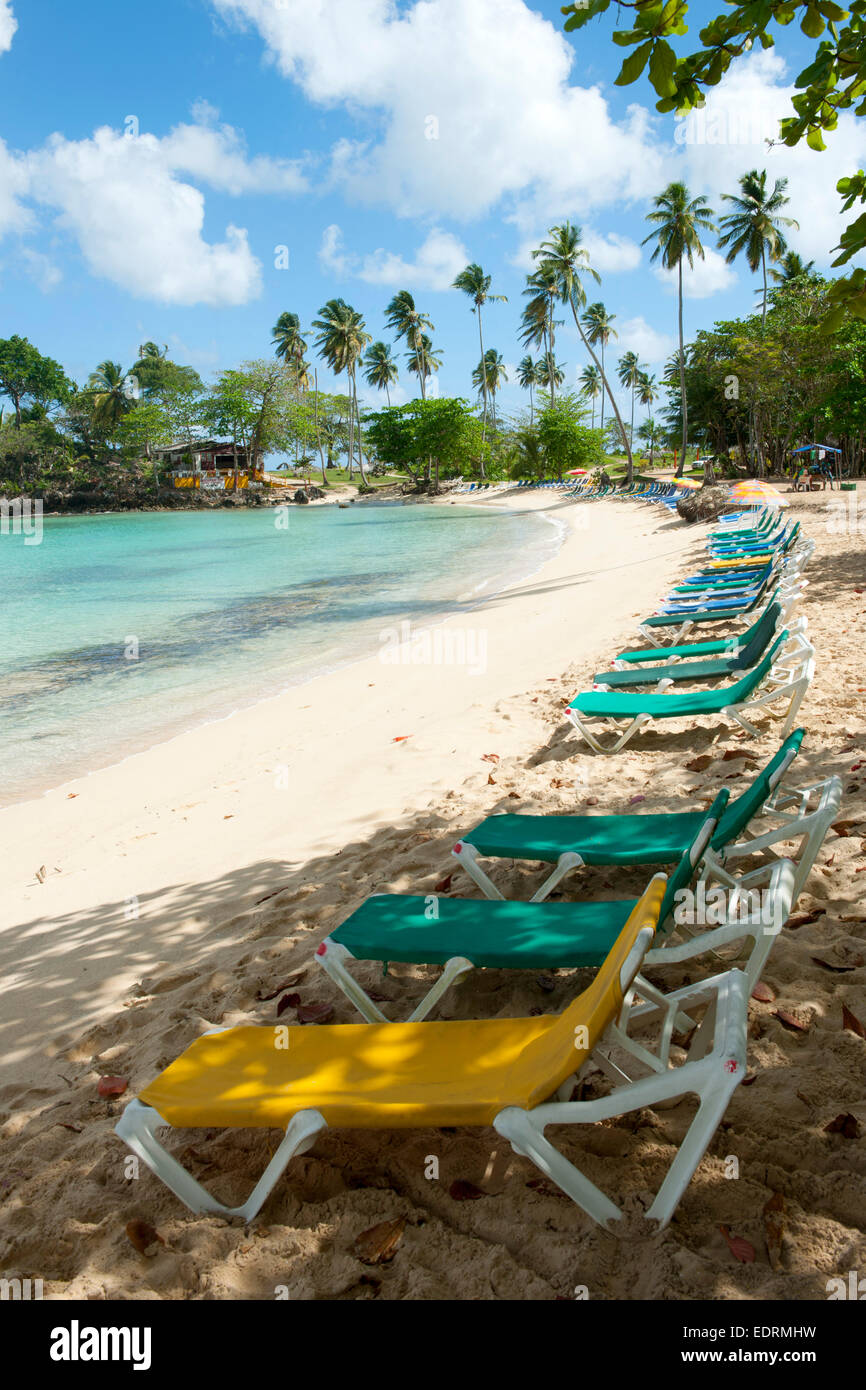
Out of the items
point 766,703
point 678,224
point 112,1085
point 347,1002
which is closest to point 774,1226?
point 347,1002

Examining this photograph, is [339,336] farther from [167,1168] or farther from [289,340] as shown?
[167,1168]

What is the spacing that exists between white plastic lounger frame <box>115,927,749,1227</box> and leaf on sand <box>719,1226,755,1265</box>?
150 millimetres

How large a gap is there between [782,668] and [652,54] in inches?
155

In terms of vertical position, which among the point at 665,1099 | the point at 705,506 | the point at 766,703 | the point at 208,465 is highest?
the point at 208,465

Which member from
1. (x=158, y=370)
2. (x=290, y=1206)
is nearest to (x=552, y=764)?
(x=290, y=1206)

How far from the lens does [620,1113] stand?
5.87ft

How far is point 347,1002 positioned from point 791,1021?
5.26 feet

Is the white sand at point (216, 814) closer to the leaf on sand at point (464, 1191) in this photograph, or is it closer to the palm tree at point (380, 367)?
the leaf on sand at point (464, 1191)

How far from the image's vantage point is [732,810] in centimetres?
305

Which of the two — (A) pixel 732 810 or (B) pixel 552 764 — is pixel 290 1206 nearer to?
(A) pixel 732 810

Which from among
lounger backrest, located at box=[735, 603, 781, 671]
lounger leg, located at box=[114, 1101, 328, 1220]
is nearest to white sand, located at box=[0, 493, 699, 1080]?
lounger leg, located at box=[114, 1101, 328, 1220]

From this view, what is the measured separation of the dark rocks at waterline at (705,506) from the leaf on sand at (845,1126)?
23.4 m

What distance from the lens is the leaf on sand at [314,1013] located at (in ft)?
10.0

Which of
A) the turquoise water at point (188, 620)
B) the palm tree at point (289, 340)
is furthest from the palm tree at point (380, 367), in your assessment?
the turquoise water at point (188, 620)
